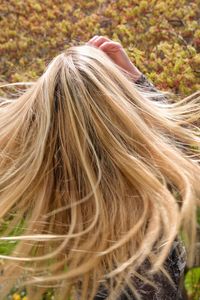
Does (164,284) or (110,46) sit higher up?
(110,46)

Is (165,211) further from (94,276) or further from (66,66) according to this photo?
(66,66)

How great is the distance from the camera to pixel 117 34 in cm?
451

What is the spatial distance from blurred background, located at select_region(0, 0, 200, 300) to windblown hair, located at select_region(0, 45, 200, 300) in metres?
1.02

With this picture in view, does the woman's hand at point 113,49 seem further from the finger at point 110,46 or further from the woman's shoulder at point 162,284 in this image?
the woman's shoulder at point 162,284

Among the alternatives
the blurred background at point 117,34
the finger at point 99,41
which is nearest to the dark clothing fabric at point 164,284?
the blurred background at point 117,34

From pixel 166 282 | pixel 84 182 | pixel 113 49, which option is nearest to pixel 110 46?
pixel 113 49

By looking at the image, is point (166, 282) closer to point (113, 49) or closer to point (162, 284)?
point (162, 284)

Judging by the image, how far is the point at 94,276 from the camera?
6.24 feet

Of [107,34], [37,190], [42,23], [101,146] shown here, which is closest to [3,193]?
[37,190]

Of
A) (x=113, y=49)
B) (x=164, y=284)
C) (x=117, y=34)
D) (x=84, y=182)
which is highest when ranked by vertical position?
(x=113, y=49)

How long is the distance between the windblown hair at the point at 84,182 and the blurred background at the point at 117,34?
102 cm

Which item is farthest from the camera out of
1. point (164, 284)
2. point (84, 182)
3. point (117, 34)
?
point (117, 34)

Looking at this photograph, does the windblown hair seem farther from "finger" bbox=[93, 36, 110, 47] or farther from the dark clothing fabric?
"finger" bbox=[93, 36, 110, 47]

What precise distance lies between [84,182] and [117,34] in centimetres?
269
